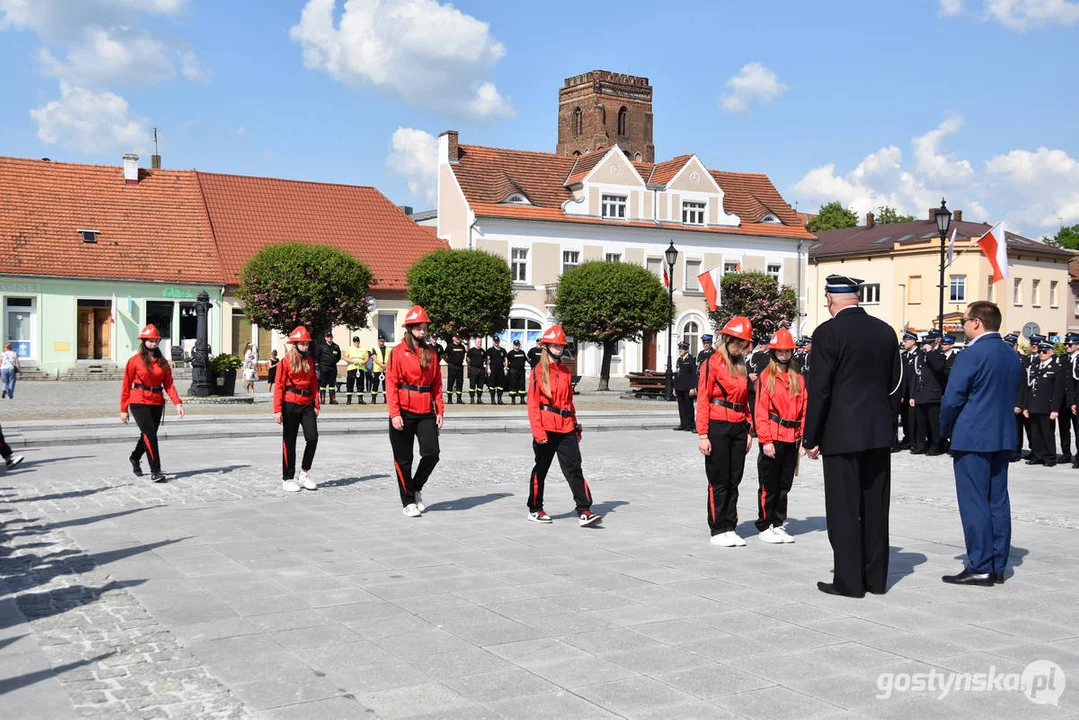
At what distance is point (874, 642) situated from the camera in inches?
237

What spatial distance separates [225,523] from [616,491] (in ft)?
14.8

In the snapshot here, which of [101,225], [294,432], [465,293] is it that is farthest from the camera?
[101,225]

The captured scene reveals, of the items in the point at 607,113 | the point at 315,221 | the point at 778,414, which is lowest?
the point at 778,414

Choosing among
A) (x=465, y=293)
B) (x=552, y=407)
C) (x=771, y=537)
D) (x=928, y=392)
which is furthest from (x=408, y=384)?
(x=465, y=293)

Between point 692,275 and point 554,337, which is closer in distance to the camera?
point 554,337

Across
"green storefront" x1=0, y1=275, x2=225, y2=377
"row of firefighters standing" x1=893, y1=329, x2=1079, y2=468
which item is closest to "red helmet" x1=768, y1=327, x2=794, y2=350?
"row of firefighters standing" x1=893, y1=329, x2=1079, y2=468

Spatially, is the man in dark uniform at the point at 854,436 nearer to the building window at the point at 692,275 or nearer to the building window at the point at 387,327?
the building window at the point at 387,327

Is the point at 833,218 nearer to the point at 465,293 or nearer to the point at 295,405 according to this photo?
the point at 465,293

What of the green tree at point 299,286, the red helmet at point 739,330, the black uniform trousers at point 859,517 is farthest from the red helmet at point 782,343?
the green tree at point 299,286

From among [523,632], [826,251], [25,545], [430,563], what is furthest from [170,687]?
[826,251]

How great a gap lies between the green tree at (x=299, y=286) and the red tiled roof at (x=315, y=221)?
818 cm

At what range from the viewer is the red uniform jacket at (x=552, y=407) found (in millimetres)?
9977

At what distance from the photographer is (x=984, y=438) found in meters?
7.52

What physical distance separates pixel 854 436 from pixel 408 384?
4.71m
